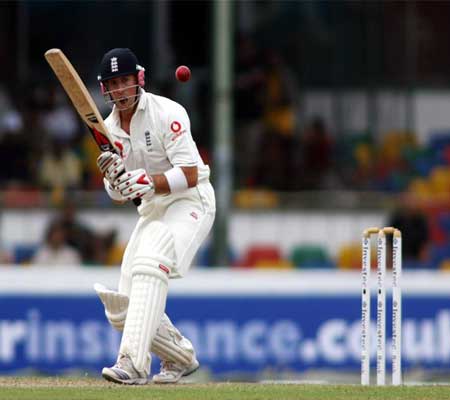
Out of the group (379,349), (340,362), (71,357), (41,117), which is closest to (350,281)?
(340,362)

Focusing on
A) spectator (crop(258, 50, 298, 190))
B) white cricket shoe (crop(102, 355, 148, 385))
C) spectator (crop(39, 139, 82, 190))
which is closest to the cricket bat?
white cricket shoe (crop(102, 355, 148, 385))

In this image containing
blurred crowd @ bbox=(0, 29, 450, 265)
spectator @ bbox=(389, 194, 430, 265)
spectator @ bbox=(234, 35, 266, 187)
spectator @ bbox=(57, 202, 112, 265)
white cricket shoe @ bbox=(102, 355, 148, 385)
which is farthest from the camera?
spectator @ bbox=(234, 35, 266, 187)

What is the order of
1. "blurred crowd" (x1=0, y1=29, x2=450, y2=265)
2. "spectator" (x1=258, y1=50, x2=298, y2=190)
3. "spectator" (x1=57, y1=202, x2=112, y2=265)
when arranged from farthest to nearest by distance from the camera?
1. "spectator" (x1=258, y1=50, x2=298, y2=190)
2. "blurred crowd" (x1=0, y1=29, x2=450, y2=265)
3. "spectator" (x1=57, y1=202, x2=112, y2=265)

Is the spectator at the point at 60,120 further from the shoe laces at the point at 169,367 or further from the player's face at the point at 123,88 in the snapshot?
the player's face at the point at 123,88

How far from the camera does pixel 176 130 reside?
691 cm

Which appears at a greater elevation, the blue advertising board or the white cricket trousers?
the white cricket trousers

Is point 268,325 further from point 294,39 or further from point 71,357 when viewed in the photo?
point 294,39

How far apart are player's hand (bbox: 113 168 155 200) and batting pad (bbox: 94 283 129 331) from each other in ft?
1.75

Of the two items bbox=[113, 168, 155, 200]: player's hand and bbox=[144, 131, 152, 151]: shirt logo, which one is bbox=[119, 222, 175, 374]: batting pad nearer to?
bbox=[113, 168, 155, 200]: player's hand

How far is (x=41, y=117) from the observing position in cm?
1348

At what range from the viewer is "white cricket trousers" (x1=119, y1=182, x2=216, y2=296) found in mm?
6965

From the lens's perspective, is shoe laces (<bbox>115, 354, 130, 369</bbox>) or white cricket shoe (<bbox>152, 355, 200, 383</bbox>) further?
white cricket shoe (<bbox>152, 355, 200, 383</bbox>)

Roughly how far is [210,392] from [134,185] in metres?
1.07

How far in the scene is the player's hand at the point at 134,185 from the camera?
6.72 m
